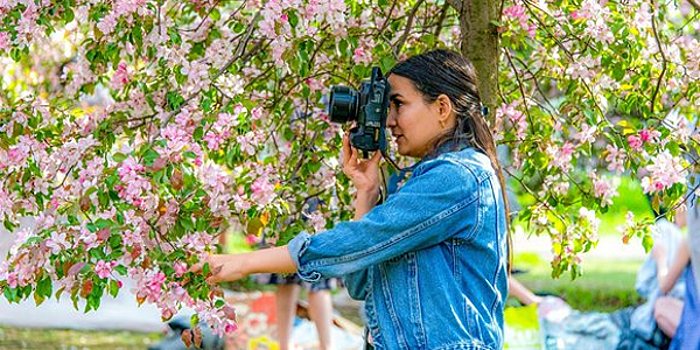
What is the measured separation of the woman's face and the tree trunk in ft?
2.66

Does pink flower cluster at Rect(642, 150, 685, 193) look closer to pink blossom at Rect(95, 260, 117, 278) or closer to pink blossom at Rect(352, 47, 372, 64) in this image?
pink blossom at Rect(352, 47, 372, 64)

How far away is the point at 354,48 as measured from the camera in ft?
11.4

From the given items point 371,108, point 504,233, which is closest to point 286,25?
point 371,108

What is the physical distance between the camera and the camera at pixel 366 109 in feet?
8.82

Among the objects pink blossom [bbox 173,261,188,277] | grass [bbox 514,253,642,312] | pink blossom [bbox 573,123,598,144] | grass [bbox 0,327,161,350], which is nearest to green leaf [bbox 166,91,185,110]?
pink blossom [bbox 173,261,188,277]

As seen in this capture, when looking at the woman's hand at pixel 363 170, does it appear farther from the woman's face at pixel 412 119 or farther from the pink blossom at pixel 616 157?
the pink blossom at pixel 616 157

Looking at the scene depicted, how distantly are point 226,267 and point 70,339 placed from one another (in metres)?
5.60

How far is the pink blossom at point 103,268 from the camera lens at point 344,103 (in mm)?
637

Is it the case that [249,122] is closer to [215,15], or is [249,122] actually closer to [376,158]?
[376,158]

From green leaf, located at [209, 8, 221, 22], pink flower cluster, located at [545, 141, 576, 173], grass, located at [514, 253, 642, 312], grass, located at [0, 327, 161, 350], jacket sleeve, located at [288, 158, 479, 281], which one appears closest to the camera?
jacket sleeve, located at [288, 158, 479, 281]

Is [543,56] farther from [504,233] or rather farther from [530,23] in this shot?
[504,233]

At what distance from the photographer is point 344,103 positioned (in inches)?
109

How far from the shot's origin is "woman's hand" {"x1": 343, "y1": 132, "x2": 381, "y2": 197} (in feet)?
9.46

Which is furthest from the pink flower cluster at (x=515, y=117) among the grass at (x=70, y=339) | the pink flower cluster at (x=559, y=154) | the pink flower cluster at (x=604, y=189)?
the grass at (x=70, y=339)
